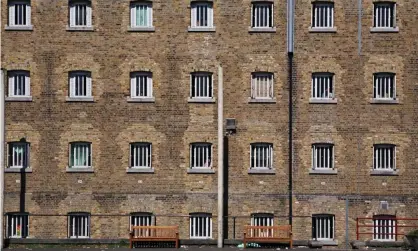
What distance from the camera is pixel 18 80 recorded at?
36.8 meters

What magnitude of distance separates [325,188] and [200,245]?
5961 mm

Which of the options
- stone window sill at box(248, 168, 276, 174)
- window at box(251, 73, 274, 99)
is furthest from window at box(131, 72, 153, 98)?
stone window sill at box(248, 168, 276, 174)

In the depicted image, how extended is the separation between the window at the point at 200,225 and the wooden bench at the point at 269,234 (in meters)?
1.78

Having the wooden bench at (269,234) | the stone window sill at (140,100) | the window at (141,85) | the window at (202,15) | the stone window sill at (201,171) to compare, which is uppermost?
the window at (202,15)

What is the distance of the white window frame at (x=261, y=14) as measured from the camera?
1454 inches

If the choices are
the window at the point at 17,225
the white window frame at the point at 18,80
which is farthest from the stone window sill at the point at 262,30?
the window at the point at 17,225

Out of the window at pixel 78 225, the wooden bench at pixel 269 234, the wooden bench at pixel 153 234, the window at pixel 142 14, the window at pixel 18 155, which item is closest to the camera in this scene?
the wooden bench at pixel 153 234

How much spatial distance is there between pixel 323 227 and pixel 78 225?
10665 mm

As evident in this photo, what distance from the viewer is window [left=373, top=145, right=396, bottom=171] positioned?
121ft

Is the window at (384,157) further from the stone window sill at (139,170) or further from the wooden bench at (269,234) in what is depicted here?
the stone window sill at (139,170)

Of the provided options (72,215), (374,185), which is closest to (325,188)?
(374,185)

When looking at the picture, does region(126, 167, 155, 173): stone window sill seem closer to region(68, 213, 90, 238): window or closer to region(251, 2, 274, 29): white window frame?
region(68, 213, 90, 238): window

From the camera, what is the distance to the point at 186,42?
3681cm

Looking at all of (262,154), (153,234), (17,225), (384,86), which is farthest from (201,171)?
(384,86)
